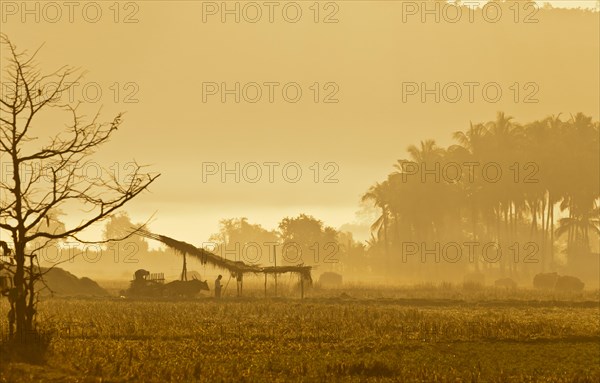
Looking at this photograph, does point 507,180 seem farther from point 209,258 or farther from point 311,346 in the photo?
point 311,346

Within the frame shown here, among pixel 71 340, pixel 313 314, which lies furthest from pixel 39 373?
pixel 313 314

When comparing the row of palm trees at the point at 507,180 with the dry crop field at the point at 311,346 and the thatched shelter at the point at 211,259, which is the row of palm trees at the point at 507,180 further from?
the dry crop field at the point at 311,346

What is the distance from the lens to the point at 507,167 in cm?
10869

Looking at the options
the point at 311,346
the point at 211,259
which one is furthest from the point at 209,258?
the point at 311,346

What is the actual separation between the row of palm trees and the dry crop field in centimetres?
6304

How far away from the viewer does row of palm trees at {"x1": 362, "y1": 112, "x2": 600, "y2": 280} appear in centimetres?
10756

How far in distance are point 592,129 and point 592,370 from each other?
8925cm

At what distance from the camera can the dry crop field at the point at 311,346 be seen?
2325cm

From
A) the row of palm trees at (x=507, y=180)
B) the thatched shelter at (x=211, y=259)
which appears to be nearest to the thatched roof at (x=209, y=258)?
the thatched shelter at (x=211, y=259)

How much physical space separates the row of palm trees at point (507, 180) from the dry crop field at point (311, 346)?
6304 cm

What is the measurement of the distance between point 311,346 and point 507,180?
82774 millimetres

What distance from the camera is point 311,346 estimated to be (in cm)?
2939

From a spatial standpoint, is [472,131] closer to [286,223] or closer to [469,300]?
[286,223]

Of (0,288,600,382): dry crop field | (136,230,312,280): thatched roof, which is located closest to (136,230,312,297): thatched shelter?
(136,230,312,280): thatched roof
